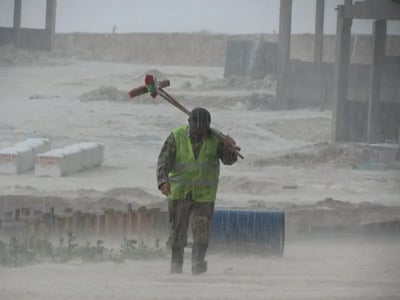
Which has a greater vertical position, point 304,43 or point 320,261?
point 304,43

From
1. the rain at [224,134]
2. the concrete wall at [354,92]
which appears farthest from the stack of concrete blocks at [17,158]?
the concrete wall at [354,92]

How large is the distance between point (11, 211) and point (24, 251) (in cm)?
45

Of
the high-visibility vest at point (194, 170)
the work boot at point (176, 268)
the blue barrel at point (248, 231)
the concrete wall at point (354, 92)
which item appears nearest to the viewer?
the high-visibility vest at point (194, 170)

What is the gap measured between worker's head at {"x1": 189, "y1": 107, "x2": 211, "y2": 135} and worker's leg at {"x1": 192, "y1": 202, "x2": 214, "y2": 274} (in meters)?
0.46

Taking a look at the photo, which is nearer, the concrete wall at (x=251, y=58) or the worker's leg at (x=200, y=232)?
the worker's leg at (x=200, y=232)

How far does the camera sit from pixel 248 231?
7684mm

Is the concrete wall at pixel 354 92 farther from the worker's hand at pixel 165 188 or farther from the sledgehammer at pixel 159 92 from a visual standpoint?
the worker's hand at pixel 165 188

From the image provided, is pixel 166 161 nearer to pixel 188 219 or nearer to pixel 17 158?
pixel 188 219

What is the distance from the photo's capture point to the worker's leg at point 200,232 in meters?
7.20

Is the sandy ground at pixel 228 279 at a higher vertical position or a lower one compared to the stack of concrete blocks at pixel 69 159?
lower

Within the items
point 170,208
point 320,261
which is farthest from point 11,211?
point 320,261

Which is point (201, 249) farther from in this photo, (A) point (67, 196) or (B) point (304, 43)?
(B) point (304, 43)

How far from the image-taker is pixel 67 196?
787 centimetres

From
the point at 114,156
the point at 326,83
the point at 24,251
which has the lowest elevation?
the point at 24,251
